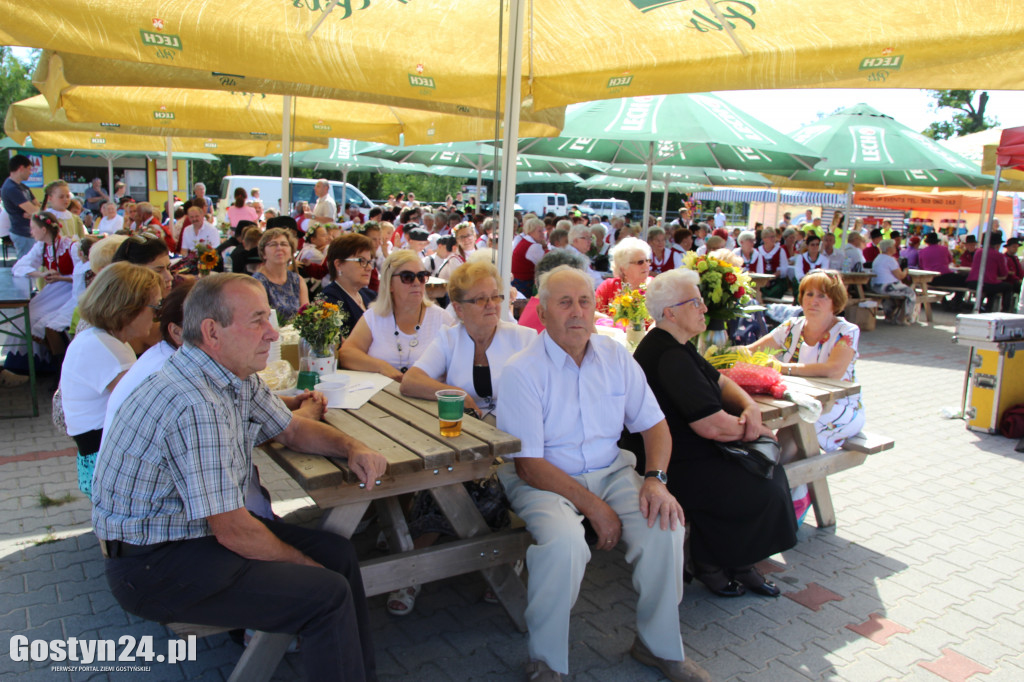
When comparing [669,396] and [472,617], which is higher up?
[669,396]

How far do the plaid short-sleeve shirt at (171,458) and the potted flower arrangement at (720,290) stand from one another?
2.32 metres

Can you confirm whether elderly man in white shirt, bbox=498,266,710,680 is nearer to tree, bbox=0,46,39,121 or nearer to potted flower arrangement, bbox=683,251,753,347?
potted flower arrangement, bbox=683,251,753,347

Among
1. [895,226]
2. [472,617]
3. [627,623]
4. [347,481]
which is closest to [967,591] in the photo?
[627,623]

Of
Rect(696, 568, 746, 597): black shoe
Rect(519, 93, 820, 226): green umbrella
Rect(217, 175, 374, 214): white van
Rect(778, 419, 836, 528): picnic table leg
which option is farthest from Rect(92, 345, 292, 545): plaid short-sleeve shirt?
Rect(217, 175, 374, 214): white van

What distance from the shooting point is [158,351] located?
2621mm

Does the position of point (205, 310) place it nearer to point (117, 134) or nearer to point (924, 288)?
point (117, 134)

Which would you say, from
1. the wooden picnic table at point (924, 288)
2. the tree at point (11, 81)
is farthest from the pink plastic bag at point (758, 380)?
the tree at point (11, 81)

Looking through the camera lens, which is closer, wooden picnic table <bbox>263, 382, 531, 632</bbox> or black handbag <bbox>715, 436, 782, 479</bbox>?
wooden picnic table <bbox>263, 382, 531, 632</bbox>

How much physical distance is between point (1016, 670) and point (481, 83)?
4.16 m

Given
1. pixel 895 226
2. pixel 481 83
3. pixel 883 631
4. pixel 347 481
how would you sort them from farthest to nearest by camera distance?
pixel 895 226 < pixel 481 83 < pixel 883 631 < pixel 347 481

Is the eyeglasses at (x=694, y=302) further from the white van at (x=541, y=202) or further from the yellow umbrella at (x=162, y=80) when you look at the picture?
the white van at (x=541, y=202)

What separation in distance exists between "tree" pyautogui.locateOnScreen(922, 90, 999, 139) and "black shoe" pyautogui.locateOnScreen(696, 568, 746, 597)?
46.8 m

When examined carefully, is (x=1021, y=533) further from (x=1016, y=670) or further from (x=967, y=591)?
(x=1016, y=670)

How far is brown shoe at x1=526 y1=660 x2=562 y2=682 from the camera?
2438 millimetres
